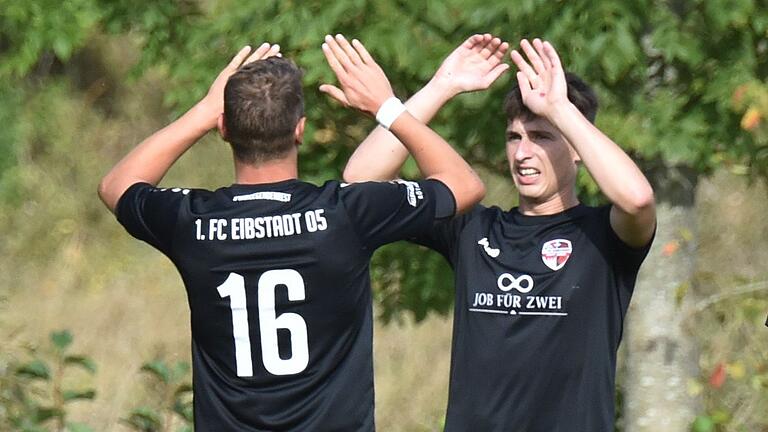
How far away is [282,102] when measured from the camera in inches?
151

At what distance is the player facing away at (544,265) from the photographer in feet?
14.0

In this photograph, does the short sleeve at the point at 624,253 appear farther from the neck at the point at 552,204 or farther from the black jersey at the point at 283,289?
the black jersey at the point at 283,289

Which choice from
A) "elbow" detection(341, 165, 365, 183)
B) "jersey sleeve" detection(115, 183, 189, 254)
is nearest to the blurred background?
"elbow" detection(341, 165, 365, 183)

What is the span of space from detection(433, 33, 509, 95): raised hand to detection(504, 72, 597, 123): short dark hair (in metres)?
0.11

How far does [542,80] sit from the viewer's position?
172 inches

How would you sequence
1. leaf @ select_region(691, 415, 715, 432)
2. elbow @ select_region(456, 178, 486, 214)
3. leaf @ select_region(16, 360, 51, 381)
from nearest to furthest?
elbow @ select_region(456, 178, 486, 214)
leaf @ select_region(16, 360, 51, 381)
leaf @ select_region(691, 415, 715, 432)

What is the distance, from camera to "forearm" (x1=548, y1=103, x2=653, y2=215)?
415 centimetres

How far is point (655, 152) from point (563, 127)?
194cm

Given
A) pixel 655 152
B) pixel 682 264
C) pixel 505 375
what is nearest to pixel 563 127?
pixel 505 375

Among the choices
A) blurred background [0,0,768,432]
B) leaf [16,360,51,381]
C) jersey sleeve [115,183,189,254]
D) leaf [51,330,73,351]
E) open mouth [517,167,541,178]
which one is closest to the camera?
jersey sleeve [115,183,189,254]

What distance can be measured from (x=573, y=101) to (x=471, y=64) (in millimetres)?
331

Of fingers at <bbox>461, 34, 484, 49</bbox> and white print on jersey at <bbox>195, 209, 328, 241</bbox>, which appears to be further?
fingers at <bbox>461, 34, 484, 49</bbox>

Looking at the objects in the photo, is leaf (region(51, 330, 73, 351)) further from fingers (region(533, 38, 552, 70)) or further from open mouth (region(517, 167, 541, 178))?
fingers (region(533, 38, 552, 70))

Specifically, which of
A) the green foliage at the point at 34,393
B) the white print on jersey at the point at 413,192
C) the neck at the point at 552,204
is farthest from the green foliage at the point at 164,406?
the white print on jersey at the point at 413,192
